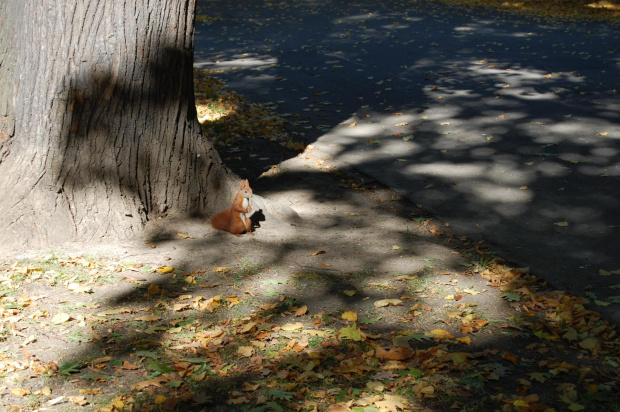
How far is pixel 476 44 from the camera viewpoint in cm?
1262

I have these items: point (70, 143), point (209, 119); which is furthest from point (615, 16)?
point (70, 143)

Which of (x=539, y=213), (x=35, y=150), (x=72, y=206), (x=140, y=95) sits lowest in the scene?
(x=539, y=213)

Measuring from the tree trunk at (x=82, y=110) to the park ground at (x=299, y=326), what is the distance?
27cm

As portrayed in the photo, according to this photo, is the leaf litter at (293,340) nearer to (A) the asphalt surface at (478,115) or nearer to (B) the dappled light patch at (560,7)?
(A) the asphalt surface at (478,115)

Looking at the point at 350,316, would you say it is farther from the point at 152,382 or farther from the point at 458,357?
the point at 152,382

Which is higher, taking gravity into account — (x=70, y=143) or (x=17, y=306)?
(x=70, y=143)

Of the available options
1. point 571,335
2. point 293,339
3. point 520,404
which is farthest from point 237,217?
point 520,404

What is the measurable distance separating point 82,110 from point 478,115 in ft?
16.7

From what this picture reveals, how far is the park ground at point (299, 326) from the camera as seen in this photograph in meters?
2.91

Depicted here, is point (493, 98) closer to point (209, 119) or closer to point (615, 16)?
point (209, 119)

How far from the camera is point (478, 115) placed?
25.9 feet

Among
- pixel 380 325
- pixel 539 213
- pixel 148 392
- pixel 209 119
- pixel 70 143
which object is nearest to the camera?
pixel 148 392

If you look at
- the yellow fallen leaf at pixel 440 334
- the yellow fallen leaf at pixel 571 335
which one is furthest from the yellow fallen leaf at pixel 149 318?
the yellow fallen leaf at pixel 571 335

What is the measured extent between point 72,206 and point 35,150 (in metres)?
0.41
